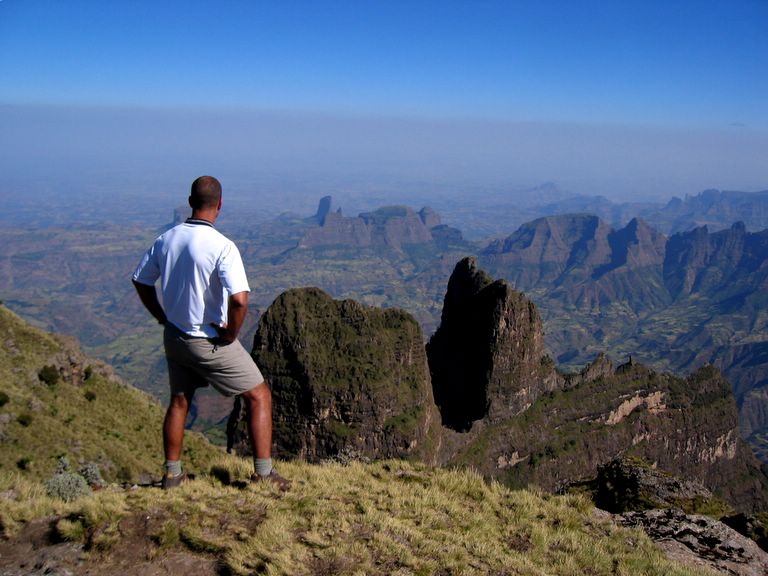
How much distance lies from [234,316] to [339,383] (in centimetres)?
4211

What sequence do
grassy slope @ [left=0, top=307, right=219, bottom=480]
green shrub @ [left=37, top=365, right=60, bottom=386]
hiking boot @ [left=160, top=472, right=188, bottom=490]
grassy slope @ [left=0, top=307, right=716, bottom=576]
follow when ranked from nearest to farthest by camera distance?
grassy slope @ [left=0, top=307, right=716, bottom=576], hiking boot @ [left=160, top=472, right=188, bottom=490], grassy slope @ [left=0, top=307, right=219, bottom=480], green shrub @ [left=37, top=365, right=60, bottom=386]

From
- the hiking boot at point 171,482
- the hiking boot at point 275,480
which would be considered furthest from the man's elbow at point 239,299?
the hiking boot at point 171,482

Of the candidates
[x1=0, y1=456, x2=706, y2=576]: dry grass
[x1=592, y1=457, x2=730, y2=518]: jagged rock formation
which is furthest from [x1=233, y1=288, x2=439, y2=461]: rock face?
[x1=0, y1=456, x2=706, y2=576]: dry grass

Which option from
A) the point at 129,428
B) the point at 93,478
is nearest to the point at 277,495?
the point at 93,478

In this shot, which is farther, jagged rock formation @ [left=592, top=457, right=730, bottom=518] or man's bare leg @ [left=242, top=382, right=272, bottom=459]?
jagged rock formation @ [left=592, top=457, right=730, bottom=518]

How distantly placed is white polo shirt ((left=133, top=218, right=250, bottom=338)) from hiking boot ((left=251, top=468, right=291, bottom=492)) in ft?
8.17

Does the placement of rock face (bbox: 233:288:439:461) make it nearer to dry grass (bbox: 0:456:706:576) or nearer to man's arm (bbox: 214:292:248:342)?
dry grass (bbox: 0:456:706:576)

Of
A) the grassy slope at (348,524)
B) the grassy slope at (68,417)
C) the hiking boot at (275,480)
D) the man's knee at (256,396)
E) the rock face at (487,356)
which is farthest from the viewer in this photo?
the rock face at (487,356)

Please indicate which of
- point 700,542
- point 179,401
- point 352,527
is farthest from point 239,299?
point 700,542

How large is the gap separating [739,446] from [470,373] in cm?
4869

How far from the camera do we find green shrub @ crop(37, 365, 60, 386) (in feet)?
86.1

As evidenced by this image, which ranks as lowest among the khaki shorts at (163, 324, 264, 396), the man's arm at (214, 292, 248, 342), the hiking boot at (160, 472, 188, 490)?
the hiking boot at (160, 472, 188, 490)

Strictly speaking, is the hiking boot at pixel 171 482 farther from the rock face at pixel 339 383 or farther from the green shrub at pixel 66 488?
the rock face at pixel 339 383

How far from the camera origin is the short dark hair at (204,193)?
23.7 feet
